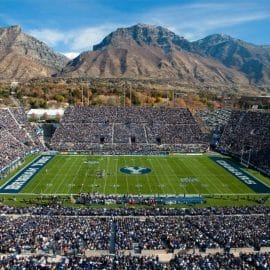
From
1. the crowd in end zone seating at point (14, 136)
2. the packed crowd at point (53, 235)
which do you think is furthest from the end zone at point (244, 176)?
the crowd in end zone seating at point (14, 136)

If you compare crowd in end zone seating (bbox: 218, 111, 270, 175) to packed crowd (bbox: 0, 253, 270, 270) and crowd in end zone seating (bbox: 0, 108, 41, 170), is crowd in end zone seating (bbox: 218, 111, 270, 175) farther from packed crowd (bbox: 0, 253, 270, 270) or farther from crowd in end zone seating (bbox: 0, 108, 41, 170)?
packed crowd (bbox: 0, 253, 270, 270)

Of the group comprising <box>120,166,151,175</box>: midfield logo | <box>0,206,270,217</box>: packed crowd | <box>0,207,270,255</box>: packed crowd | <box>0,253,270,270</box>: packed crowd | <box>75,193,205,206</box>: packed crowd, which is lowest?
<box>120,166,151,175</box>: midfield logo

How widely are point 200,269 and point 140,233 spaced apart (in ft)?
25.0

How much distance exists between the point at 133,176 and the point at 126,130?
27.9 meters

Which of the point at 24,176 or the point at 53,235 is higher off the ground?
the point at 53,235

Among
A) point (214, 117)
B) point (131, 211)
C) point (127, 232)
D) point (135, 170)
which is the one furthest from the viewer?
point (214, 117)

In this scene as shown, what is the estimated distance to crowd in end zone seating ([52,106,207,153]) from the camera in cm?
7681

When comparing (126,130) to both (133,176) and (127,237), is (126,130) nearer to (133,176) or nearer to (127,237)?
(133,176)

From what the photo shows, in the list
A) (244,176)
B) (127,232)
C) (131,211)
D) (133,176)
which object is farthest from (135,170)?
(127,232)

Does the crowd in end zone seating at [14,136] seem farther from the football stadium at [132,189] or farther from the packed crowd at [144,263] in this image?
the packed crowd at [144,263]

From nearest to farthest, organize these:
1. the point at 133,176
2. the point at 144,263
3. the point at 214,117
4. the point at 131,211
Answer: the point at 144,263, the point at 131,211, the point at 133,176, the point at 214,117

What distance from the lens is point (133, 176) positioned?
55.0 m

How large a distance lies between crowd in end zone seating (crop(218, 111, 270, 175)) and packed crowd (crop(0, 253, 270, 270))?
3424 cm

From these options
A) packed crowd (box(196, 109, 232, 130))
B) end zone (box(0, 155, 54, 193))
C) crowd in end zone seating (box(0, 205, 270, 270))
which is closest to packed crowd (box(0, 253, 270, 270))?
crowd in end zone seating (box(0, 205, 270, 270))
